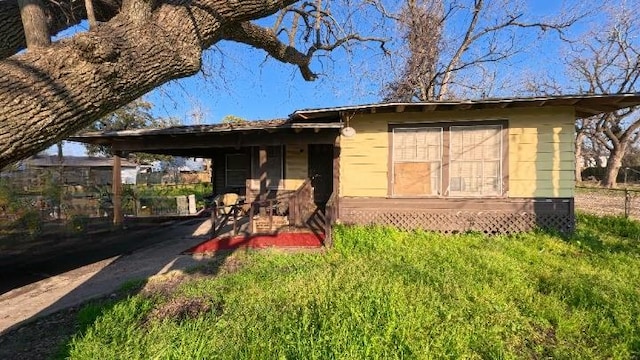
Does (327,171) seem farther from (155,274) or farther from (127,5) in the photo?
(127,5)

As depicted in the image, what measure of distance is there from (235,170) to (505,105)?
9.05 m

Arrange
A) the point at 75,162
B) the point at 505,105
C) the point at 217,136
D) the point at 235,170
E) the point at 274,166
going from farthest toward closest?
the point at 75,162, the point at 235,170, the point at 274,166, the point at 217,136, the point at 505,105

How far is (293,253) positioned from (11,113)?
5352 millimetres

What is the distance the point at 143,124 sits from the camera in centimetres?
3647

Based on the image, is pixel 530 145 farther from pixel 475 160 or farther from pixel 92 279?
pixel 92 279

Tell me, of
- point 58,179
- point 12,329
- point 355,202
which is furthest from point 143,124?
point 12,329

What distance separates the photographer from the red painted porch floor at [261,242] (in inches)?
288

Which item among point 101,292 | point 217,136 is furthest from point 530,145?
point 101,292

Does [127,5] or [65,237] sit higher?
[127,5]

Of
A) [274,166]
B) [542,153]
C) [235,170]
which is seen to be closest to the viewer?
[542,153]

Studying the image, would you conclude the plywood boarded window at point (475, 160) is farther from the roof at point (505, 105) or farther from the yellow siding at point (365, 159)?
the yellow siding at point (365, 159)

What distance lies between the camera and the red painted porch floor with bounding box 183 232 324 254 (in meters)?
7.31

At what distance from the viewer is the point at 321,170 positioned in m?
11.1

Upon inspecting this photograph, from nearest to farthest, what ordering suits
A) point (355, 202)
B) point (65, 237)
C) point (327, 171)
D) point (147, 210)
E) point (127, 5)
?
point (127, 5), point (355, 202), point (65, 237), point (327, 171), point (147, 210)
